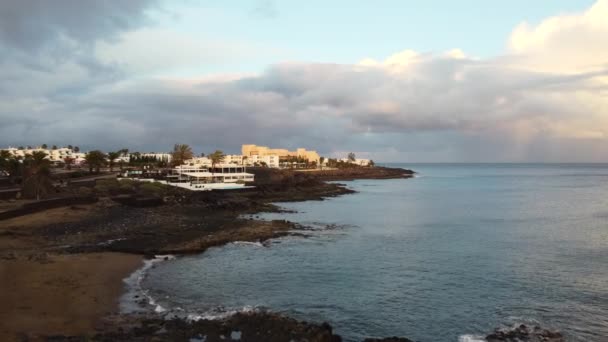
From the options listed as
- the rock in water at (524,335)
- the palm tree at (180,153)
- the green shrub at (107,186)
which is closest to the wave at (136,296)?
the rock in water at (524,335)

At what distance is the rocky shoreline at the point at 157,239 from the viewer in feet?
54.3

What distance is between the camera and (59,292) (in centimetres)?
2106

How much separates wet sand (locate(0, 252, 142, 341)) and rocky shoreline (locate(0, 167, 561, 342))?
1.19 feet

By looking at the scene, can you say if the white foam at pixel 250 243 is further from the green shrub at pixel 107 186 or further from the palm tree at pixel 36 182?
the green shrub at pixel 107 186

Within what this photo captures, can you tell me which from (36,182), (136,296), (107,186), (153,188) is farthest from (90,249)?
(153,188)

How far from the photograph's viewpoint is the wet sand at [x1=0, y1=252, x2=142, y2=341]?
16.8 metres

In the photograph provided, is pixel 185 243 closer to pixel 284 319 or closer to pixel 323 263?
pixel 323 263

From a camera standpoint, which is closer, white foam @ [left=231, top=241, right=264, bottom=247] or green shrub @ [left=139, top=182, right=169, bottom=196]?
white foam @ [left=231, top=241, right=264, bottom=247]

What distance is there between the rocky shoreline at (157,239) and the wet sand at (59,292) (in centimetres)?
36

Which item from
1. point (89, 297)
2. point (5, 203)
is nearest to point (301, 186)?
point (5, 203)

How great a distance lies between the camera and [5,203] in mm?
49906

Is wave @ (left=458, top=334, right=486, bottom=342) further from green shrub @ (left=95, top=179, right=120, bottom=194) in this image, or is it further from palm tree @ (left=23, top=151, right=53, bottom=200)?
green shrub @ (left=95, top=179, right=120, bottom=194)

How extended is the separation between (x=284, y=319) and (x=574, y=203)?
73.8 metres

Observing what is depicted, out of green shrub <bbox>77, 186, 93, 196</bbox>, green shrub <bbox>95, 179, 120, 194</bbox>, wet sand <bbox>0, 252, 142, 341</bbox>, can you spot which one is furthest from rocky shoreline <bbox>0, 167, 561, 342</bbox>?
green shrub <bbox>77, 186, 93, 196</bbox>
